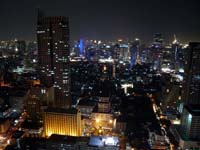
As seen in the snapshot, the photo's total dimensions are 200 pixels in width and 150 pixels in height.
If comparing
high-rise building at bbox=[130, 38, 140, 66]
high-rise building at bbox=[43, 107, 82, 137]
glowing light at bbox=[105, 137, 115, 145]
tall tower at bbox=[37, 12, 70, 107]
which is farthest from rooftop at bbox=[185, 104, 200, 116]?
high-rise building at bbox=[130, 38, 140, 66]

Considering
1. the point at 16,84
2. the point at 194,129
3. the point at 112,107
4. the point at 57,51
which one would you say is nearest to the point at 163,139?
the point at 194,129

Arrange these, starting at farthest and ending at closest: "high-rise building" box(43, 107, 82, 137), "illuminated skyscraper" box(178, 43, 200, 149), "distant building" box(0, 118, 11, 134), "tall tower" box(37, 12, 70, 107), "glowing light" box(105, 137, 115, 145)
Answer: "tall tower" box(37, 12, 70, 107)
"distant building" box(0, 118, 11, 134)
"high-rise building" box(43, 107, 82, 137)
"illuminated skyscraper" box(178, 43, 200, 149)
"glowing light" box(105, 137, 115, 145)

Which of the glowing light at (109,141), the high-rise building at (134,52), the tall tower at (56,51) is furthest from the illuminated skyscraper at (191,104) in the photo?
the high-rise building at (134,52)

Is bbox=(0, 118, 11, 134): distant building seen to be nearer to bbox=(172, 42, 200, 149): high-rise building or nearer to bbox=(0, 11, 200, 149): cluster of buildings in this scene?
bbox=(0, 11, 200, 149): cluster of buildings

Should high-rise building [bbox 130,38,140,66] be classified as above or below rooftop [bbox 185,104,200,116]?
above

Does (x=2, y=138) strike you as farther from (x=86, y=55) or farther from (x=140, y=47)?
(x=140, y=47)

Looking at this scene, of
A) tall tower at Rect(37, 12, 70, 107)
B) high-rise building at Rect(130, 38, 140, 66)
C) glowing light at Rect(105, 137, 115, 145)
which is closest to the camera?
glowing light at Rect(105, 137, 115, 145)

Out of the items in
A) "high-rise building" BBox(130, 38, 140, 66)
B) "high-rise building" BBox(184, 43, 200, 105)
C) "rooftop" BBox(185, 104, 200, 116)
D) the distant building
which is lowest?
the distant building

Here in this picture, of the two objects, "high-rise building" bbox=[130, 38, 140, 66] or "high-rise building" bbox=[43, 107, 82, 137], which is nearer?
"high-rise building" bbox=[43, 107, 82, 137]
